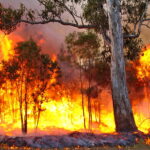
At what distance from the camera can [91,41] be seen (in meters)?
29.7

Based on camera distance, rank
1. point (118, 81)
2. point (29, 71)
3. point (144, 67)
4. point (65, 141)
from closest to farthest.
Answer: point (65, 141) → point (118, 81) → point (29, 71) → point (144, 67)

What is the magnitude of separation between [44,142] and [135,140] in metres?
4.20

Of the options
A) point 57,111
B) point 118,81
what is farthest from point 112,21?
point 57,111

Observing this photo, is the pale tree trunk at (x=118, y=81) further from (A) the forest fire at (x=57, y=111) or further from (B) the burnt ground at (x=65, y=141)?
(A) the forest fire at (x=57, y=111)

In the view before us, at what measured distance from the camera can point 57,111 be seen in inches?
1351

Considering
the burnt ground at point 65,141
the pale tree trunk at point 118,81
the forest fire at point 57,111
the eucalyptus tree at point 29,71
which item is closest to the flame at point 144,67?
the forest fire at point 57,111

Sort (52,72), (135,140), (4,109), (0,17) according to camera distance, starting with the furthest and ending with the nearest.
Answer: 1. (4,109)
2. (52,72)
3. (0,17)
4. (135,140)

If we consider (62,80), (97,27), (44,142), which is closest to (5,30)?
(97,27)

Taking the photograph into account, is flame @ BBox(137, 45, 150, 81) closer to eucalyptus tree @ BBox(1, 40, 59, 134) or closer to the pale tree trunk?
eucalyptus tree @ BBox(1, 40, 59, 134)

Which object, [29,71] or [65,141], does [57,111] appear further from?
[65,141]

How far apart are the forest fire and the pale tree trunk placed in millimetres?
10067

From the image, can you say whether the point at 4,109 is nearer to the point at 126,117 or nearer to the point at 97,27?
the point at 97,27

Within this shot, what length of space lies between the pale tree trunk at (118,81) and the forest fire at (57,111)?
10067 mm

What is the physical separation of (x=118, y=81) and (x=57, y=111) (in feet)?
58.2
